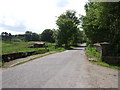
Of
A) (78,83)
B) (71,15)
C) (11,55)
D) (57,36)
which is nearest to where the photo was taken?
(78,83)

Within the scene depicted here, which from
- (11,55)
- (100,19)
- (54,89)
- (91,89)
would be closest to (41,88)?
(54,89)

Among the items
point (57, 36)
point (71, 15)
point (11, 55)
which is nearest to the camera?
point (11, 55)

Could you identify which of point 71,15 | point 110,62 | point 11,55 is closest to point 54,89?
point 110,62

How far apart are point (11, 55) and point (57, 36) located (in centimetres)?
3085

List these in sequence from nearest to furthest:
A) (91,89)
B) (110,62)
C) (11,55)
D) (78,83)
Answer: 1. (91,89)
2. (78,83)
3. (110,62)
4. (11,55)

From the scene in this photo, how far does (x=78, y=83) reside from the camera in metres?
5.23

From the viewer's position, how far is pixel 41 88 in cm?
473

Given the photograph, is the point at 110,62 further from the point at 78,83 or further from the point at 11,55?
the point at 11,55

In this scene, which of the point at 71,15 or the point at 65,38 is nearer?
the point at 65,38

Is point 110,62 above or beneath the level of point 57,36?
beneath

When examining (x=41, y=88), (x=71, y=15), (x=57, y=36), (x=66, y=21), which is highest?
(x=71, y=15)

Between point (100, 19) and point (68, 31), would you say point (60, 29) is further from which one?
point (100, 19)

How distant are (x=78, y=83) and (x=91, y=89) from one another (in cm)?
75

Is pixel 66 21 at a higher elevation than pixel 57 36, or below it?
higher
